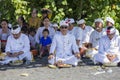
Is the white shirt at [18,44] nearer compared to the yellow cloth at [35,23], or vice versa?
the white shirt at [18,44]

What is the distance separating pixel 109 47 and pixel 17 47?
96.7 inches

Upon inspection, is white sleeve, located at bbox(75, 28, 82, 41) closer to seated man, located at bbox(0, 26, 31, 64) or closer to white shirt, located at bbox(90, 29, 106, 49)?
white shirt, located at bbox(90, 29, 106, 49)

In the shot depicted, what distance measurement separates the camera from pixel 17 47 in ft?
35.6

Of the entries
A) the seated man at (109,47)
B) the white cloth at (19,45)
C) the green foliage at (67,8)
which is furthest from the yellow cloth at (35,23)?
the seated man at (109,47)

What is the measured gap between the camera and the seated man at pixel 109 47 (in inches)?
408

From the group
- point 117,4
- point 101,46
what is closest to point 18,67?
point 101,46

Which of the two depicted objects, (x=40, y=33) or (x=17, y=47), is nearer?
(x=17, y=47)

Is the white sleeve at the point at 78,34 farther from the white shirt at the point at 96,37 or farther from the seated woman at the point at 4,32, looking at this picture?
the seated woman at the point at 4,32

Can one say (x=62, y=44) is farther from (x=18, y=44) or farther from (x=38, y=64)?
(x=18, y=44)

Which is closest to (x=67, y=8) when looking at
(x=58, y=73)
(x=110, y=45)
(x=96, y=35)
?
(x=96, y=35)

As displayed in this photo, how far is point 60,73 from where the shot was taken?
9.52 metres

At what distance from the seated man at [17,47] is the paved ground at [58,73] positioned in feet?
1.43

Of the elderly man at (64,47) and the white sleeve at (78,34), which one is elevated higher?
the white sleeve at (78,34)

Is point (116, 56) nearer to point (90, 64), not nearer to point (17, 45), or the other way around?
point (90, 64)
